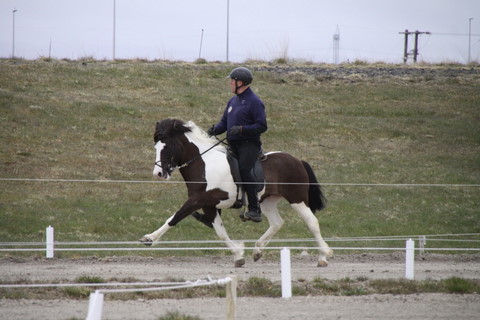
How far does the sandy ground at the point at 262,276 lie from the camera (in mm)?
10086

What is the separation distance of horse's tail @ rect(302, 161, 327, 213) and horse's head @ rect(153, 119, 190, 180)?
2.42 metres

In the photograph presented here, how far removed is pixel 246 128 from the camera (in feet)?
45.7

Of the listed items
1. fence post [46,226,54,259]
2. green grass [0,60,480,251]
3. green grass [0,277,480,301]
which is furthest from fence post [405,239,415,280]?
green grass [0,60,480,251]

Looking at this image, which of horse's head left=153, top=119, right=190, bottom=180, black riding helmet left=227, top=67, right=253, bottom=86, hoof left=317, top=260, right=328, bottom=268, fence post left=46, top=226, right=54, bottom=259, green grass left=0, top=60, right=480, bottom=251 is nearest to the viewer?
horse's head left=153, top=119, right=190, bottom=180

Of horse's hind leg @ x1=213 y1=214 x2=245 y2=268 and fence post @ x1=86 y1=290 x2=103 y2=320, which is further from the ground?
fence post @ x1=86 y1=290 x2=103 y2=320

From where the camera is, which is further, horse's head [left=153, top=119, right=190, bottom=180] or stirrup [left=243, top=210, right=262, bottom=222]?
stirrup [left=243, top=210, right=262, bottom=222]

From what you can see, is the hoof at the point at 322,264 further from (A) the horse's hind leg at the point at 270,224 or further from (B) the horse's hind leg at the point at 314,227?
(A) the horse's hind leg at the point at 270,224

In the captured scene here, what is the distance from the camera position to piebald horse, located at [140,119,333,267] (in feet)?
45.5

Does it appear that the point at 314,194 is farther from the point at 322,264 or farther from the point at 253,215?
the point at 253,215

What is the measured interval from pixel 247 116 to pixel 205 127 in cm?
1427

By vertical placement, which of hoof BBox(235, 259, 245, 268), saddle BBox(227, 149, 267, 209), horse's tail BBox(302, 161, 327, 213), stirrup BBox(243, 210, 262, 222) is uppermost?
saddle BBox(227, 149, 267, 209)

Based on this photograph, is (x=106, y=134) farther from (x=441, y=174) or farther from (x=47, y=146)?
(x=441, y=174)

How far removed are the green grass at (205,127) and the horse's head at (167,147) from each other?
4.57 metres

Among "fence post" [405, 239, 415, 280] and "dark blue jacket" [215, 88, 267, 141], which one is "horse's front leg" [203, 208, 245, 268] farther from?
"fence post" [405, 239, 415, 280]
